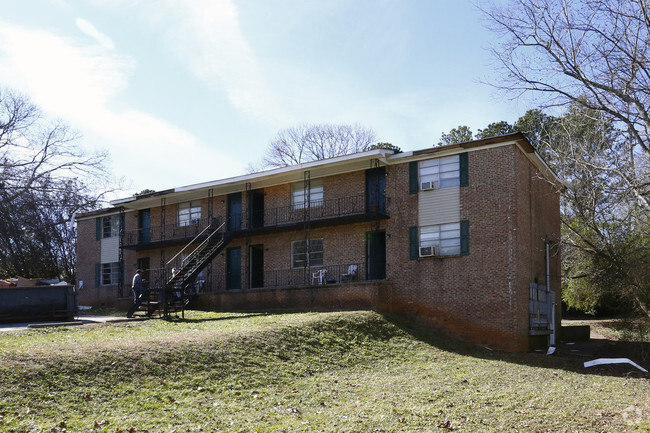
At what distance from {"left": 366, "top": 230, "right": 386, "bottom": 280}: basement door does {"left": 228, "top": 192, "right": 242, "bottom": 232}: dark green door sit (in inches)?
268

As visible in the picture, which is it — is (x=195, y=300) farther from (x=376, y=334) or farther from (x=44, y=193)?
(x=44, y=193)

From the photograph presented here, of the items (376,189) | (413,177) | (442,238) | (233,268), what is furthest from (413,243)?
(233,268)

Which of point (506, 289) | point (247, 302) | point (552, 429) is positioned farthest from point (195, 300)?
point (552, 429)

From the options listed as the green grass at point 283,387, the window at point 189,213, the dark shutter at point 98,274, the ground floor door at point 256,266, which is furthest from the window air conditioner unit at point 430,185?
the dark shutter at point 98,274

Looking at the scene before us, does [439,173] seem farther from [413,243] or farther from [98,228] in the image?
[98,228]

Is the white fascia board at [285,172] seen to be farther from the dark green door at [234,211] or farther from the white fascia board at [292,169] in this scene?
the dark green door at [234,211]

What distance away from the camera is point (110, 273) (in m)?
32.5

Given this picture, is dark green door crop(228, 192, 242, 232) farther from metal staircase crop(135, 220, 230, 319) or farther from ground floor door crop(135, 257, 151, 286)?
ground floor door crop(135, 257, 151, 286)

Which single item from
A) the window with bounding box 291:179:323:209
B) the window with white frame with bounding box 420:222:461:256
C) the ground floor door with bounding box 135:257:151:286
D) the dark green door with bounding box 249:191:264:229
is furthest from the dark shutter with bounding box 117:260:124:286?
the window with white frame with bounding box 420:222:461:256

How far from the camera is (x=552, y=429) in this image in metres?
9.45

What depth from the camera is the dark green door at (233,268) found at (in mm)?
26984

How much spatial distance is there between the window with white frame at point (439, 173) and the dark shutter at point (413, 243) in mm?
1553

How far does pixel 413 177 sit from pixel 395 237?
2.27 meters

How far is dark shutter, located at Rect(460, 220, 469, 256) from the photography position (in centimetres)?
2039
